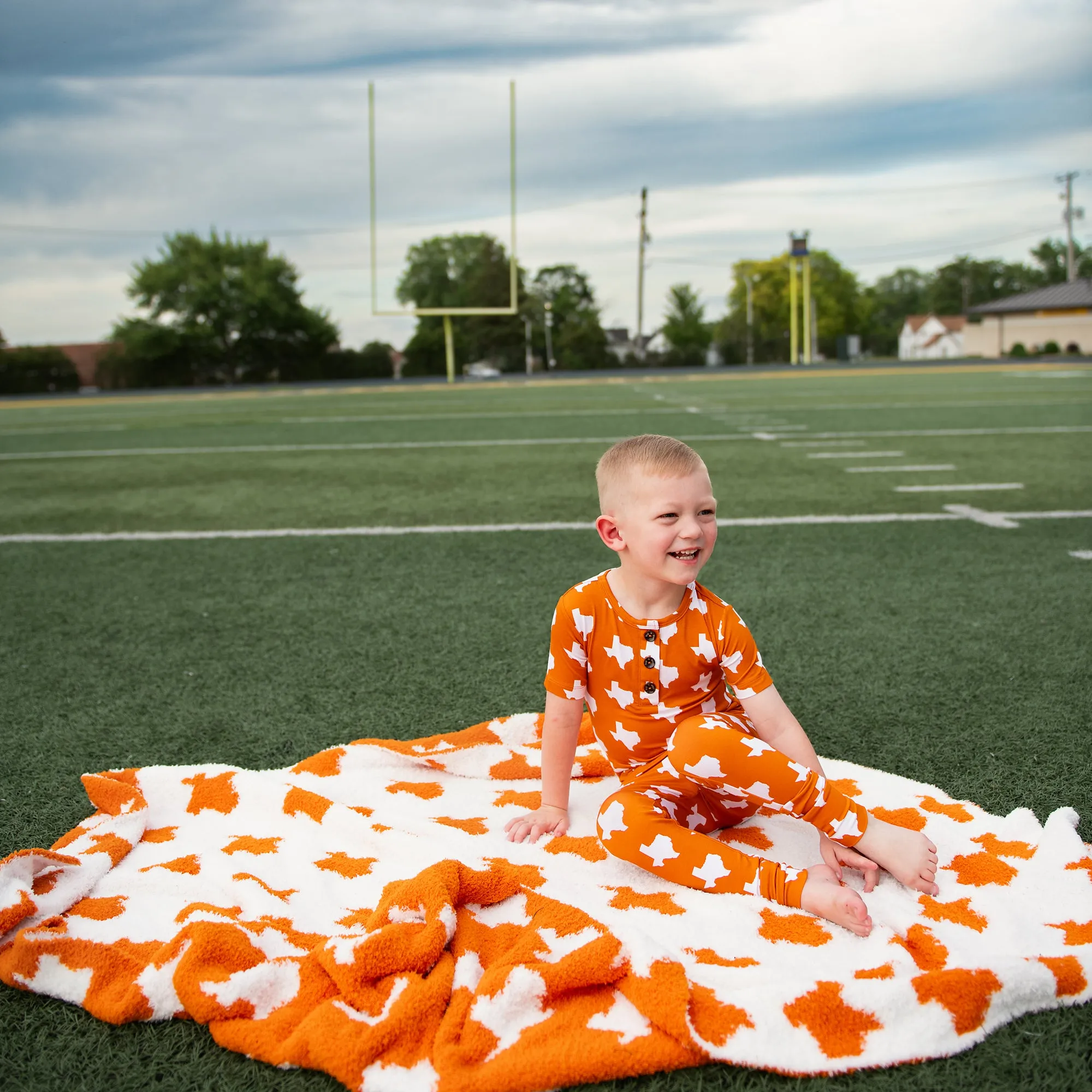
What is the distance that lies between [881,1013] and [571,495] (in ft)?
16.7

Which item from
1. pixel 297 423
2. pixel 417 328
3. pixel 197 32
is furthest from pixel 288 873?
pixel 417 328

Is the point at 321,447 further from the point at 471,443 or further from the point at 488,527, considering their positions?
the point at 488,527

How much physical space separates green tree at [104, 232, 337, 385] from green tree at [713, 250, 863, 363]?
1532 inches

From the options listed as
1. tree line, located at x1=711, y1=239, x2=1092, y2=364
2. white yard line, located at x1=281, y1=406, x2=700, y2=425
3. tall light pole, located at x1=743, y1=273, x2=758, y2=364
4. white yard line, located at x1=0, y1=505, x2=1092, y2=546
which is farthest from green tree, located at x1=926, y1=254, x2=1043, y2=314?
white yard line, located at x1=0, y1=505, x2=1092, y2=546

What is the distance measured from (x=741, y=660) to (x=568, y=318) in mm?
70490

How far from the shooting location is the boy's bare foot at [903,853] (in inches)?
68.8

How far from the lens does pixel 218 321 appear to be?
145 feet

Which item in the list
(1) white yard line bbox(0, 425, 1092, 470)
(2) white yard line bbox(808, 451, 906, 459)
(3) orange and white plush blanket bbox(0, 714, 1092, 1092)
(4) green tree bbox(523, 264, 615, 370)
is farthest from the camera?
(4) green tree bbox(523, 264, 615, 370)

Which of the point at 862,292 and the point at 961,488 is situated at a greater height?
the point at 862,292

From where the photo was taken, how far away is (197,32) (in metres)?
20.2

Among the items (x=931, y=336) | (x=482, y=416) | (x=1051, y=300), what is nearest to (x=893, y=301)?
(x=931, y=336)

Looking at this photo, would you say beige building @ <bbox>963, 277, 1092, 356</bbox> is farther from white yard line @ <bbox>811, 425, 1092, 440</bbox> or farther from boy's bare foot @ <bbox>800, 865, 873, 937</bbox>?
boy's bare foot @ <bbox>800, 865, 873, 937</bbox>

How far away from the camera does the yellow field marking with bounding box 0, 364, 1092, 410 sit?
83.3 ft

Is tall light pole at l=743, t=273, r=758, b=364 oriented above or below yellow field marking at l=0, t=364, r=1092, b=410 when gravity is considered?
above
